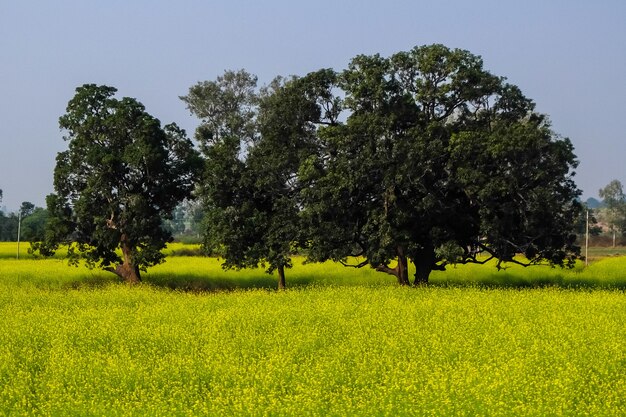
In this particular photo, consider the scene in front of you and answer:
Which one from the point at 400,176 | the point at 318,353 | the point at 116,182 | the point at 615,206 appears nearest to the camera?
the point at 318,353

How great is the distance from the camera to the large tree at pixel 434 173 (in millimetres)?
33906

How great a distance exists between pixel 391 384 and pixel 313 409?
2267 mm

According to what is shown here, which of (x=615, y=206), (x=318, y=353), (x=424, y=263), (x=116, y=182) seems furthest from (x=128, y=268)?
(x=615, y=206)

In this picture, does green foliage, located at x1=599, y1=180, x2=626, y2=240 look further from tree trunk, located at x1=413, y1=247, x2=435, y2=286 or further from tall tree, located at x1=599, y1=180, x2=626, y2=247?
tree trunk, located at x1=413, y1=247, x2=435, y2=286

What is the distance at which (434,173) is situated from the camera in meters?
35.2

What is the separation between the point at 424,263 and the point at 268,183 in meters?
8.71

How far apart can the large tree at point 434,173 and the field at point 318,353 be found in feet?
11.2

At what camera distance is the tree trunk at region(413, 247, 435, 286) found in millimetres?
36688

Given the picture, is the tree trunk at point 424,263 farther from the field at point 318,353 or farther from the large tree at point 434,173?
the field at point 318,353

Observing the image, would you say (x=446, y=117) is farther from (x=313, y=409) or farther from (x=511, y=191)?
(x=313, y=409)

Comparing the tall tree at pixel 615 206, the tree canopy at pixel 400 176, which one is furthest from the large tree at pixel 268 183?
the tall tree at pixel 615 206

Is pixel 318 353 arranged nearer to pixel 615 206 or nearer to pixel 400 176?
pixel 400 176

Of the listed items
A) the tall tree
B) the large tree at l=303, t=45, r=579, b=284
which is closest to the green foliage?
the tall tree

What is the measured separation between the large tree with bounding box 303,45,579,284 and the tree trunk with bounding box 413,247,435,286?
0.05 meters
